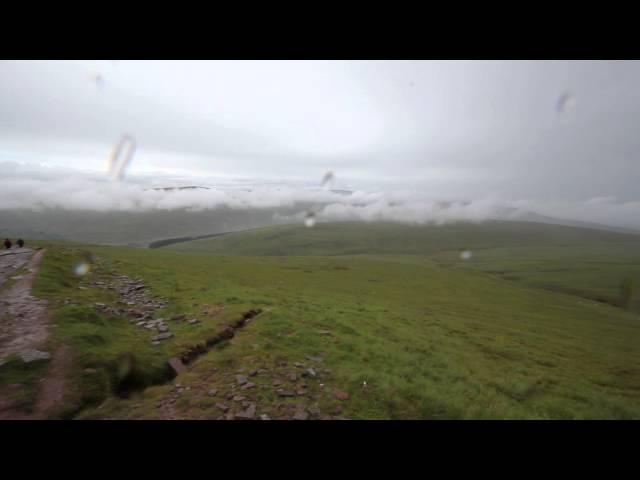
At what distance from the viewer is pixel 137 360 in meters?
10.3

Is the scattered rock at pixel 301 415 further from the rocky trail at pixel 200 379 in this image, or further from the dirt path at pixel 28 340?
the dirt path at pixel 28 340

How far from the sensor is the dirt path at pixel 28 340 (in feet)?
24.7

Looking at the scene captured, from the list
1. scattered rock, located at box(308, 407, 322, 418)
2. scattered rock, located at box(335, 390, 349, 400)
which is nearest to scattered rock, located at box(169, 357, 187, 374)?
scattered rock, located at box(308, 407, 322, 418)

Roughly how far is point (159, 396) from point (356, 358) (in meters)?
7.86

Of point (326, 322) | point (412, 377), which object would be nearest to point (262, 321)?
point (326, 322)

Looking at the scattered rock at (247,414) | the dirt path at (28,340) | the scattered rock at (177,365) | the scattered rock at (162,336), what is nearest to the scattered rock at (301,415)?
the scattered rock at (247,414)

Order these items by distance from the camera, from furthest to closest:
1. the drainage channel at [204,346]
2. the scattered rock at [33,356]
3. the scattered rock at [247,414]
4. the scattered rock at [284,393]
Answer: the drainage channel at [204,346] → the scattered rock at [284,393] → the scattered rock at [33,356] → the scattered rock at [247,414]

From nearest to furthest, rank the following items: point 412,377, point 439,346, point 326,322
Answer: point 412,377 → point 326,322 → point 439,346

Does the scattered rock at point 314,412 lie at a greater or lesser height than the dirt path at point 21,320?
lesser

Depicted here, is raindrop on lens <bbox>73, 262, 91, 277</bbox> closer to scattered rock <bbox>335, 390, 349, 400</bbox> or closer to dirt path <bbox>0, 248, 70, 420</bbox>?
dirt path <bbox>0, 248, 70, 420</bbox>

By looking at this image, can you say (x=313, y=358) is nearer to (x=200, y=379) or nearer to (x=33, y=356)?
(x=200, y=379)
